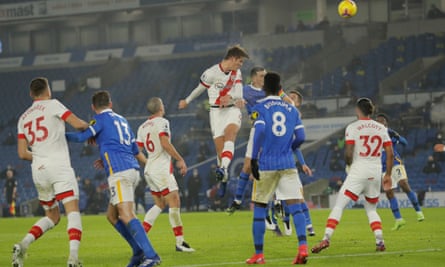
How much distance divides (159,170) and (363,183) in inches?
140

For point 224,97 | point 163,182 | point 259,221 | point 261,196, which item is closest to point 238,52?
point 224,97

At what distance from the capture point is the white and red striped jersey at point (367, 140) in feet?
45.6

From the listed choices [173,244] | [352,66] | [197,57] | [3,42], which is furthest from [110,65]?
[173,244]

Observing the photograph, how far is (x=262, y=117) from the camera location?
11875 millimetres

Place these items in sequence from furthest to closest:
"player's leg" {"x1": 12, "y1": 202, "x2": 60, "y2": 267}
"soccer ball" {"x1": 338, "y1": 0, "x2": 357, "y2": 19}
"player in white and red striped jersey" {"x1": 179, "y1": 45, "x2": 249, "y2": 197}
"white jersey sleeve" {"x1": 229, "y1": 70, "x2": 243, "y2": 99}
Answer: "soccer ball" {"x1": 338, "y1": 0, "x2": 357, "y2": 19}
"white jersey sleeve" {"x1": 229, "y1": 70, "x2": 243, "y2": 99}
"player in white and red striped jersey" {"x1": 179, "y1": 45, "x2": 249, "y2": 197}
"player's leg" {"x1": 12, "y1": 202, "x2": 60, "y2": 267}

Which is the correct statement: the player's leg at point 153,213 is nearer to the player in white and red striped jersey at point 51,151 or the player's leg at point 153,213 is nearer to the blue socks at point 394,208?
the player in white and red striped jersey at point 51,151

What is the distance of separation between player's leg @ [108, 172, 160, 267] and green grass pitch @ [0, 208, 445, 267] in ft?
Result: 4.47

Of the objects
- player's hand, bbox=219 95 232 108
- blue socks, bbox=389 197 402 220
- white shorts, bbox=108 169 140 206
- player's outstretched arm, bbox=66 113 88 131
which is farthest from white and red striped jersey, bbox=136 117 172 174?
blue socks, bbox=389 197 402 220

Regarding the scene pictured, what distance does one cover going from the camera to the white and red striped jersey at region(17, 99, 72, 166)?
1187 cm

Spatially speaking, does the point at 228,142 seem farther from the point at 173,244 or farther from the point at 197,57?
the point at 197,57

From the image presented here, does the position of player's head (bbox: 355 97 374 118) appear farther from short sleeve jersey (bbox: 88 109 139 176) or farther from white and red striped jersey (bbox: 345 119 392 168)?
short sleeve jersey (bbox: 88 109 139 176)

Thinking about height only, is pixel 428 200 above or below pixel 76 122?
below

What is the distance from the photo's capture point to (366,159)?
14008mm

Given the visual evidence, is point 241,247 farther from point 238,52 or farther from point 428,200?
point 428,200
